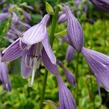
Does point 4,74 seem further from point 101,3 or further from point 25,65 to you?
point 101,3

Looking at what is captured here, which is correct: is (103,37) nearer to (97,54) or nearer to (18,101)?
(18,101)

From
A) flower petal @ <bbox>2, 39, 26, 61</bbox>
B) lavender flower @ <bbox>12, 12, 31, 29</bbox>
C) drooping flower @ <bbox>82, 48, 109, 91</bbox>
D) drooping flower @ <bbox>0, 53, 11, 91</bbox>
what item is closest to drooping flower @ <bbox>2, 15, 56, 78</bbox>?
flower petal @ <bbox>2, 39, 26, 61</bbox>

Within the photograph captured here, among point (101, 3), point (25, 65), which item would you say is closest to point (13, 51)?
point (25, 65)

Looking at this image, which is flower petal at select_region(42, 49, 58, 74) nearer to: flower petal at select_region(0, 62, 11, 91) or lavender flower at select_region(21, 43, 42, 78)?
lavender flower at select_region(21, 43, 42, 78)

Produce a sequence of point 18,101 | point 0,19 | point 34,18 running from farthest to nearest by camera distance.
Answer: point 18,101 → point 34,18 → point 0,19

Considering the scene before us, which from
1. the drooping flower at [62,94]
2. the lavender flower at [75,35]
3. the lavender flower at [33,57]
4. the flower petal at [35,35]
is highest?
the flower petal at [35,35]

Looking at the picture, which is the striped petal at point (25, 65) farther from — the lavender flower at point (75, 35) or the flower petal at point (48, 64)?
the lavender flower at point (75, 35)

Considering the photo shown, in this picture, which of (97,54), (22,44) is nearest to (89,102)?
(97,54)

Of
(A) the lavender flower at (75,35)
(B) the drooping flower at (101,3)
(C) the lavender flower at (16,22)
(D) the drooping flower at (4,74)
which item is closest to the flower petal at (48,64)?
(A) the lavender flower at (75,35)
